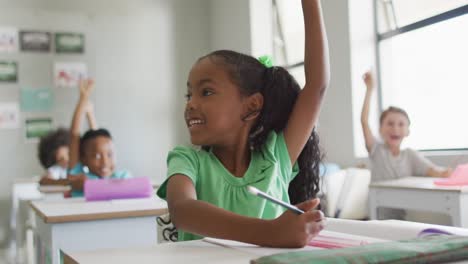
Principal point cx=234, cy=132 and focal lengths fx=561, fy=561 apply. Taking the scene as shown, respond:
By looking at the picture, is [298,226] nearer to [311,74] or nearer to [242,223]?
[242,223]

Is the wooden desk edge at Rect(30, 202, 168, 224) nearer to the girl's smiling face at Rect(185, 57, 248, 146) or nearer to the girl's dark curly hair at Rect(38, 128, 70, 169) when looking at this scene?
the girl's smiling face at Rect(185, 57, 248, 146)

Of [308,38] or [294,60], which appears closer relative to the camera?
[308,38]

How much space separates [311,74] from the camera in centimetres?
120

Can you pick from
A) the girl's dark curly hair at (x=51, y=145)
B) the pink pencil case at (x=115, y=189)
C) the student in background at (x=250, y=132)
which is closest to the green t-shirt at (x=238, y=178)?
the student in background at (x=250, y=132)

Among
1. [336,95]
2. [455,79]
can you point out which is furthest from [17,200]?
[455,79]

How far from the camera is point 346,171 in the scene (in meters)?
4.04

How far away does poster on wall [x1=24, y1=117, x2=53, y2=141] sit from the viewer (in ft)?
18.4

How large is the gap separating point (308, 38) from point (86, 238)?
1.18 metres

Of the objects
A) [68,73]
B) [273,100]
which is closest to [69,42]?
[68,73]

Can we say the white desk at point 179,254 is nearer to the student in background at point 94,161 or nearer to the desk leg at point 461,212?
the desk leg at point 461,212

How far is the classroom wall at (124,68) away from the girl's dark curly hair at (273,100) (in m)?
4.78

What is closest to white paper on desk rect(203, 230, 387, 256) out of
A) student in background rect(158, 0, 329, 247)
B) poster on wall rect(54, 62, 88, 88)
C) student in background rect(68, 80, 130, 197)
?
student in background rect(158, 0, 329, 247)

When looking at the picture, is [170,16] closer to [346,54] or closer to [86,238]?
[346,54]

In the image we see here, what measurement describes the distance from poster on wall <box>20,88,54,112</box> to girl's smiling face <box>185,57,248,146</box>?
4.85 meters
